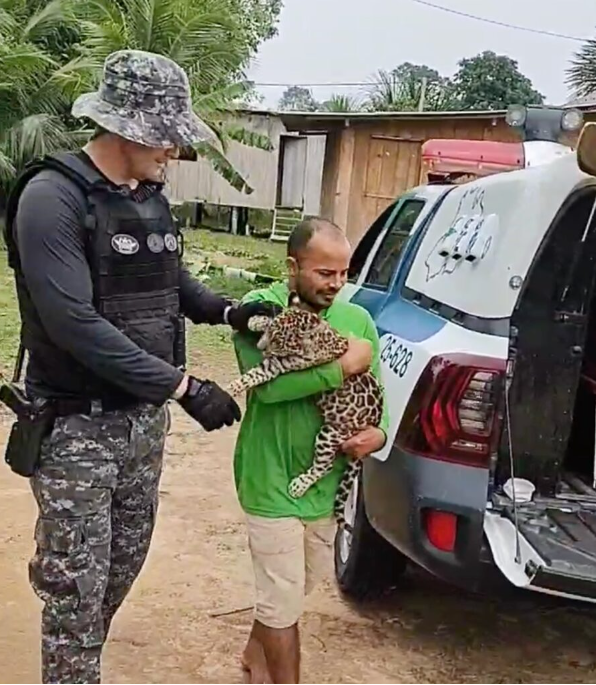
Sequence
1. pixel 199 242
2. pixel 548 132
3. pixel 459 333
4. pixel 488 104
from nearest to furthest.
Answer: pixel 459 333 → pixel 548 132 → pixel 199 242 → pixel 488 104

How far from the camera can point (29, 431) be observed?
2.89 m

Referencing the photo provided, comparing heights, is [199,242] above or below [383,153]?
below

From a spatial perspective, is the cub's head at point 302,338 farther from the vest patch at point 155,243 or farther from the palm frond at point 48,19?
the palm frond at point 48,19

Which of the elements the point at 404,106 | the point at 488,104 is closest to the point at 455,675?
the point at 404,106

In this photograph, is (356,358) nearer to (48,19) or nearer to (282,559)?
(282,559)

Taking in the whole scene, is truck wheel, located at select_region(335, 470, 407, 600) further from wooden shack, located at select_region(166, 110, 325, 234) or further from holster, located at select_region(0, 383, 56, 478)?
wooden shack, located at select_region(166, 110, 325, 234)

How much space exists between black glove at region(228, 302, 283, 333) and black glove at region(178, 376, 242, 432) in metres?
0.34

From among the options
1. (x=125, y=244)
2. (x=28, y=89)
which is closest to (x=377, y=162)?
(x=28, y=89)

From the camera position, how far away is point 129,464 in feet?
9.87

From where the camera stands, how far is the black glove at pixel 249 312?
3.10 metres

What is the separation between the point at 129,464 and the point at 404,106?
2203cm

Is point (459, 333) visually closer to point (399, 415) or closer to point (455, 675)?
point (399, 415)

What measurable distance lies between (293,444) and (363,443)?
0.20 metres

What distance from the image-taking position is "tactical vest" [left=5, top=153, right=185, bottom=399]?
281 cm
